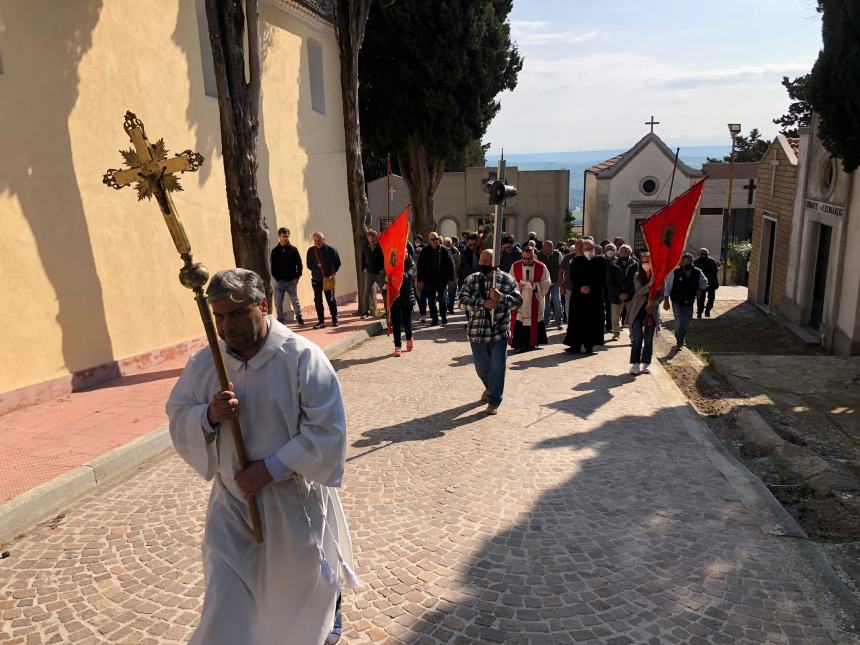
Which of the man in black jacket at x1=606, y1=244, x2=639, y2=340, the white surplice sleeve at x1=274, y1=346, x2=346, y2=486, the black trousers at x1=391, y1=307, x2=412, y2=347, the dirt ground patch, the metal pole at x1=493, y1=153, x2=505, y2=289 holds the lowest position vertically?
the dirt ground patch

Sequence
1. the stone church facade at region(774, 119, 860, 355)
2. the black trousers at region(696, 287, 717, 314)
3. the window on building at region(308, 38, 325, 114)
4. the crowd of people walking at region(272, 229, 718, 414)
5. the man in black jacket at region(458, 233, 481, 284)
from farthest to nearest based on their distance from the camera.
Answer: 1. the window on building at region(308, 38, 325, 114)
2. the black trousers at region(696, 287, 717, 314)
3. the man in black jacket at region(458, 233, 481, 284)
4. the stone church facade at region(774, 119, 860, 355)
5. the crowd of people walking at region(272, 229, 718, 414)

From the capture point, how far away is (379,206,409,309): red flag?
388 inches

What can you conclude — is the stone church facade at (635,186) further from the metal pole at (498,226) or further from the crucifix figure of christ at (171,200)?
the crucifix figure of christ at (171,200)

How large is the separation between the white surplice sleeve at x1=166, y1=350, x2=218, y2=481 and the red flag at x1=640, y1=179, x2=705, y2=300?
6.66 meters

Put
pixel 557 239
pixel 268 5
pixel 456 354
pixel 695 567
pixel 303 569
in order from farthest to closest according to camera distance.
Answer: pixel 557 239
pixel 268 5
pixel 456 354
pixel 695 567
pixel 303 569

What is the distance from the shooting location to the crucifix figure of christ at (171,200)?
258 cm

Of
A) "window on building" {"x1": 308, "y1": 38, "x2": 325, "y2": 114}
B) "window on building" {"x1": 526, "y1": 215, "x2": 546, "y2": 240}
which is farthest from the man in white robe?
"window on building" {"x1": 526, "y1": 215, "x2": 546, "y2": 240}

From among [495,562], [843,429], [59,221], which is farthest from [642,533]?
[59,221]

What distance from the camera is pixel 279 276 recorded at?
11602 millimetres

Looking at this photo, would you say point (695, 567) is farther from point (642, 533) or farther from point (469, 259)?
point (469, 259)

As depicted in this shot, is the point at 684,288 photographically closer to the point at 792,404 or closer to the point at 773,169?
the point at 792,404

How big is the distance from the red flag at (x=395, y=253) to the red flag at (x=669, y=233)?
3.55 meters

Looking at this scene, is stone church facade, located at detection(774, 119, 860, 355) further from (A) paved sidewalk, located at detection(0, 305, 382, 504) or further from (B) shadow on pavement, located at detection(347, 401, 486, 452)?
(A) paved sidewalk, located at detection(0, 305, 382, 504)

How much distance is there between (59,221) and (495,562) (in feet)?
22.3
